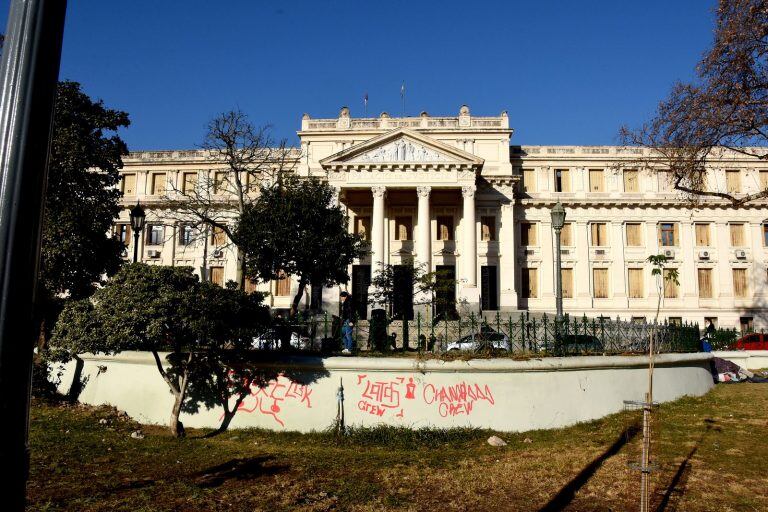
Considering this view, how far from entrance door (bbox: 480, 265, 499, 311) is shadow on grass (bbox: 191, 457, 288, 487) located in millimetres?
29342

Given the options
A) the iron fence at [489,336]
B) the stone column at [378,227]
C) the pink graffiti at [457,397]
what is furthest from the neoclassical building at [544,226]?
the pink graffiti at [457,397]

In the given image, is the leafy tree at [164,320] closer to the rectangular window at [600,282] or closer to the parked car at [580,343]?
the parked car at [580,343]

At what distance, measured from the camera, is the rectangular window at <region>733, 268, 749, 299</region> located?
39000 mm

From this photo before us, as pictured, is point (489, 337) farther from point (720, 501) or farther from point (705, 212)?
point (705, 212)

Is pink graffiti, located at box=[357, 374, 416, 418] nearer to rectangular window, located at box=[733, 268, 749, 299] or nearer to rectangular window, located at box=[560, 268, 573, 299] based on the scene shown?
rectangular window, located at box=[560, 268, 573, 299]

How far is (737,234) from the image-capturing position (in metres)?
39.8

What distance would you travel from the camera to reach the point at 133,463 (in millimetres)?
8500

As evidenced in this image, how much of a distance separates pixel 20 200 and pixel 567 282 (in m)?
39.7

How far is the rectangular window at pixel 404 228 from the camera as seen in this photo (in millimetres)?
37469

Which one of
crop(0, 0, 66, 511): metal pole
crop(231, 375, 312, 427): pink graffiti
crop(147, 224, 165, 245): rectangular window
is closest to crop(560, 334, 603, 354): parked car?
crop(231, 375, 312, 427): pink graffiti

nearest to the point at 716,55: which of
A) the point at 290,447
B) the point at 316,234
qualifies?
the point at 290,447

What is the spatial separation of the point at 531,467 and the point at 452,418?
2449 millimetres

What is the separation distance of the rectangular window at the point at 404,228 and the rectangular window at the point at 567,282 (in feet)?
36.5

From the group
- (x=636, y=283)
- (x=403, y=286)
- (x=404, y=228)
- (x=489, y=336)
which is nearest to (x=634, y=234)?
(x=636, y=283)
